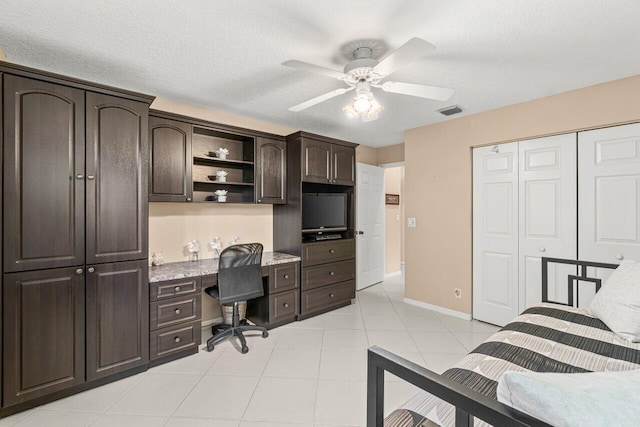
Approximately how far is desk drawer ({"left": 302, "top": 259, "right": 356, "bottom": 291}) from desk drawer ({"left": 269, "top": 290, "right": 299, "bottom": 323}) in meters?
0.18

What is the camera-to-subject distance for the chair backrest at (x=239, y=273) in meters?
2.73

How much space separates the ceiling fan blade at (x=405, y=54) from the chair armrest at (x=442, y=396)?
4.80 feet

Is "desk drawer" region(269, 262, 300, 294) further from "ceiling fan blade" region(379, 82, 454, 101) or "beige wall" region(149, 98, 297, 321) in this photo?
"ceiling fan blade" region(379, 82, 454, 101)

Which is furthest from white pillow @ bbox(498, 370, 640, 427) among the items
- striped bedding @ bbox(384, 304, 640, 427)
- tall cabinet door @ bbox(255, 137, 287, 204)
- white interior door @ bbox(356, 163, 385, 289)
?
white interior door @ bbox(356, 163, 385, 289)

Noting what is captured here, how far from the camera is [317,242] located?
371 cm

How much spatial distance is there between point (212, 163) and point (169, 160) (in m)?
0.59

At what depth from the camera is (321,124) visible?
398cm

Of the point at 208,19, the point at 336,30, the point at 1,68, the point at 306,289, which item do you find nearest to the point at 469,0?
the point at 336,30

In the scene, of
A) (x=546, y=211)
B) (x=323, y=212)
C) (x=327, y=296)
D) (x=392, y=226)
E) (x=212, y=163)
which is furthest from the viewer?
(x=392, y=226)

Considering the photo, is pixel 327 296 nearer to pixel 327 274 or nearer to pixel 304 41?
pixel 327 274

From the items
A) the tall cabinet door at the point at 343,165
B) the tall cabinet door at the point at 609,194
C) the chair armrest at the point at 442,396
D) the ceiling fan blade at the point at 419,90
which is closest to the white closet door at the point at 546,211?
the tall cabinet door at the point at 609,194

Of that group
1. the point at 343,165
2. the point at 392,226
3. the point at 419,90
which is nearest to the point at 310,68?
the point at 419,90

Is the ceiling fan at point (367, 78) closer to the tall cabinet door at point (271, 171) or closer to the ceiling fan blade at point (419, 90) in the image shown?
the ceiling fan blade at point (419, 90)

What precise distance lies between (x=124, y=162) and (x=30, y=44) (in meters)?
0.93
